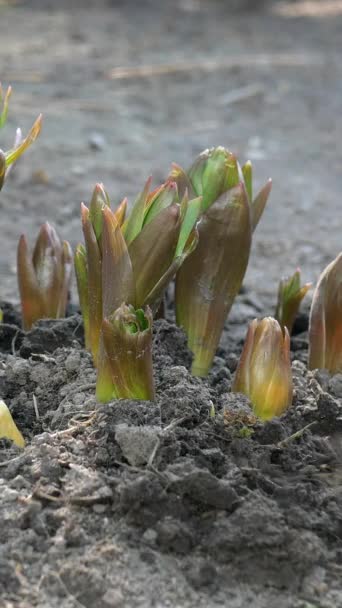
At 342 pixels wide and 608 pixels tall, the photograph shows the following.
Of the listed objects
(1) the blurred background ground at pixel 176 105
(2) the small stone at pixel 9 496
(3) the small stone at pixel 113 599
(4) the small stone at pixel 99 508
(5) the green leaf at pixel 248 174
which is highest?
(5) the green leaf at pixel 248 174

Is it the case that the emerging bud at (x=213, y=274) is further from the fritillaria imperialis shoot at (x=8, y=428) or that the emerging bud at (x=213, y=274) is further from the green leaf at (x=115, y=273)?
the fritillaria imperialis shoot at (x=8, y=428)

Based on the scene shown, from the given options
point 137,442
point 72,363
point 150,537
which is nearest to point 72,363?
point 72,363

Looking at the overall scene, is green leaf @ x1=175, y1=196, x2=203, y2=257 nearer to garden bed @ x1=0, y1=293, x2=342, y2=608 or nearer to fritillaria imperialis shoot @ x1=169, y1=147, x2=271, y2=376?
fritillaria imperialis shoot @ x1=169, y1=147, x2=271, y2=376

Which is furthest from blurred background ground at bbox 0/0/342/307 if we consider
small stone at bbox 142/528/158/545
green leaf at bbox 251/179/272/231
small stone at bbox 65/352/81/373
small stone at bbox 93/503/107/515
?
small stone at bbox 142/528/158/545

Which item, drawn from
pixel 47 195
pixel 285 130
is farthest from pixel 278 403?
pixel 285 130

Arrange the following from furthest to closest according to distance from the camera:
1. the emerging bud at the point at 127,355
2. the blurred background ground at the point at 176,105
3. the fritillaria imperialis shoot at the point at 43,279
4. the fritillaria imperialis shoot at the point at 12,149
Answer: the blurred background ground at the point at 176,105, the fritillaria imperialis shoot at the point at 43,279, the fritillaria imperialis shoot at the point at 12,149, the emerging bud at the point at 127,355

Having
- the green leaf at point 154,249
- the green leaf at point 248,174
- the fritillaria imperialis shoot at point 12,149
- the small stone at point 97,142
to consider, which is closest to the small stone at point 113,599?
the green leaf at point 154,249
